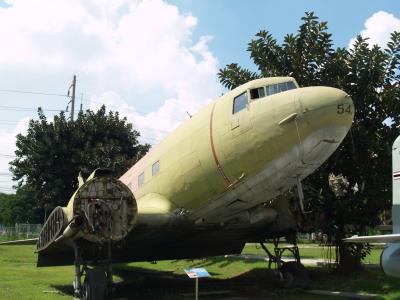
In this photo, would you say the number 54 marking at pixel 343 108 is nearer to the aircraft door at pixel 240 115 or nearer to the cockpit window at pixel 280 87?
the cockpit window at pixel 280 87

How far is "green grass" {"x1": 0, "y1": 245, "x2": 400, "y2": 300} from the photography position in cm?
1266

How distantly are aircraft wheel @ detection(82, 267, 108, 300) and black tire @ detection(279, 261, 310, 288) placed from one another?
5281 mm

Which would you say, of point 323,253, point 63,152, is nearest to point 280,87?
point 323,253

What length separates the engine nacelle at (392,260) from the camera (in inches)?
352

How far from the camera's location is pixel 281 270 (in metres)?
14.1

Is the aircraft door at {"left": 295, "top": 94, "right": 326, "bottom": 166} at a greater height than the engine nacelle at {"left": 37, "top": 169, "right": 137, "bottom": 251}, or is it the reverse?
the aircraft door at {"left": 295, "top": 94, "right": 326, "bottom": 166}

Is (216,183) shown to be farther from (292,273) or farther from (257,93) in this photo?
(292,273)

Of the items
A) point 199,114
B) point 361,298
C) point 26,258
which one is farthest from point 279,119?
point 26,258

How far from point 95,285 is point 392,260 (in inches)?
247

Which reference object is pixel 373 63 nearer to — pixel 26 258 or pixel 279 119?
pixel 279 119

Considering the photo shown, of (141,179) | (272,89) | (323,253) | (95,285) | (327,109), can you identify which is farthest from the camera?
(323,253)

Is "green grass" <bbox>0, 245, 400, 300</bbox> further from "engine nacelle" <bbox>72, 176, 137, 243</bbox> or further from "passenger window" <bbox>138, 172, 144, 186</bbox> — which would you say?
"passenger window" <bbox>138, 172, 144, 186</bbox>

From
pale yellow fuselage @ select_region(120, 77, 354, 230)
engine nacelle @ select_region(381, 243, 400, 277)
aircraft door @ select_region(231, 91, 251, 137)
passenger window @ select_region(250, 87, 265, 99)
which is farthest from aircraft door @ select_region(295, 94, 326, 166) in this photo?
engine nacelle @ select_region(381, 243, 400, 277)

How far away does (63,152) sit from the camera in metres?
36.9
